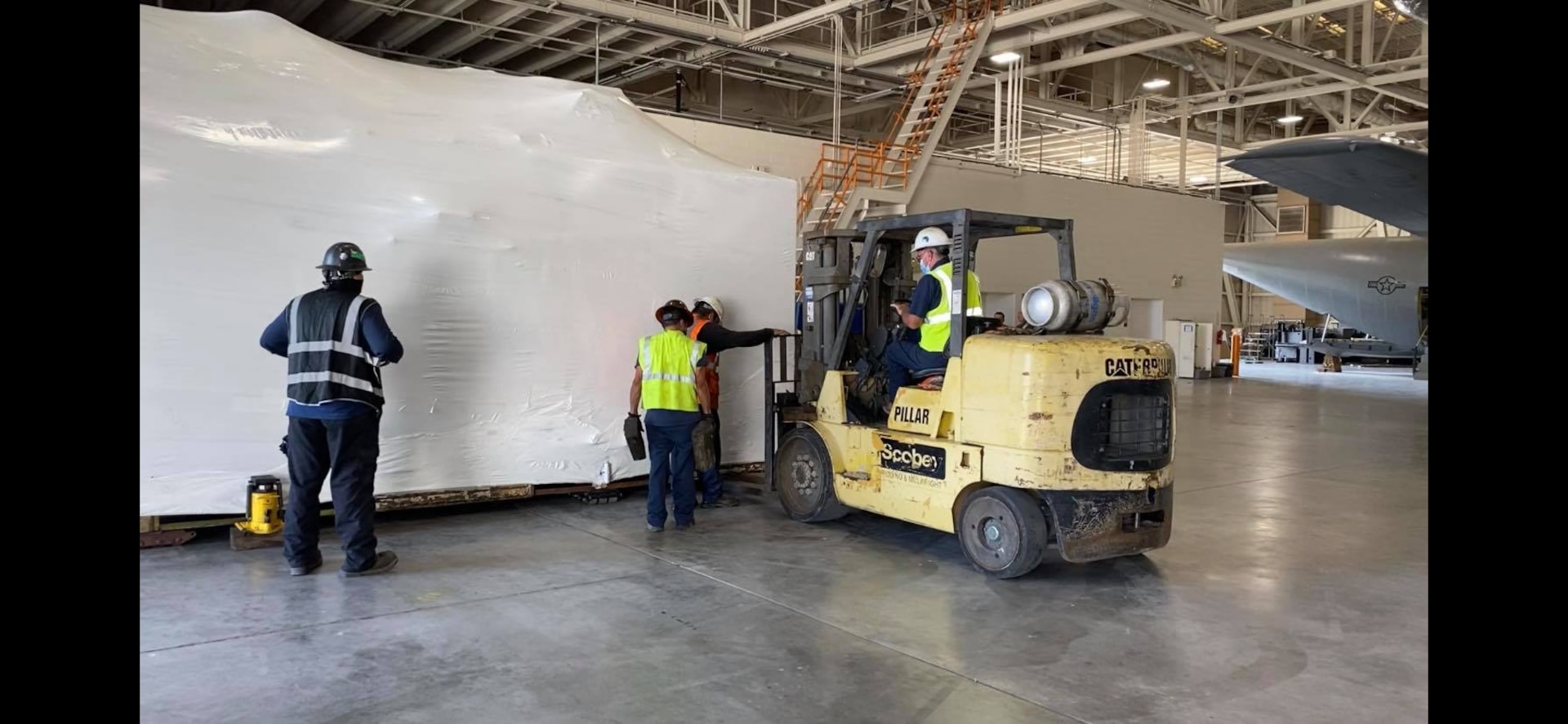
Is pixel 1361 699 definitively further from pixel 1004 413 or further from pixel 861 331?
pixel 861 331

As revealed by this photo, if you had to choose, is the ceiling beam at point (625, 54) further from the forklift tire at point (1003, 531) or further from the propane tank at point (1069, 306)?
the forklift tire at point (1003, 531)

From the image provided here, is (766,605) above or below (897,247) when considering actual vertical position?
below

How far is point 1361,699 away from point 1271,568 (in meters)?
2.24

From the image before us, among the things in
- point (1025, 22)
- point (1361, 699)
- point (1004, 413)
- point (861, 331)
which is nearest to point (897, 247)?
point (861, 331)

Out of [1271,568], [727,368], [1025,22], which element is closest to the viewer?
[1271,568]

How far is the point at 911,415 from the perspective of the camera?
6.21 metres

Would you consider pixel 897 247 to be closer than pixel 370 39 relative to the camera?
Yes

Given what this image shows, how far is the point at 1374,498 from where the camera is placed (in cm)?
834

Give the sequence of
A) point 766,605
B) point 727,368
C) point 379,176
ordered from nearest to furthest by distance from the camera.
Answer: point 766,605, point 379,176, point 727,368

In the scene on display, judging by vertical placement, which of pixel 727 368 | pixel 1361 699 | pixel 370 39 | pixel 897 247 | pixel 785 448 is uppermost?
pixel 370 39

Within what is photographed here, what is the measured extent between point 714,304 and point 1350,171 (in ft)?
28.2

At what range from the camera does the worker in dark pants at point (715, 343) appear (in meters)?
7.14

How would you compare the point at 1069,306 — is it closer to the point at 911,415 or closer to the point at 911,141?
the point at 911,415

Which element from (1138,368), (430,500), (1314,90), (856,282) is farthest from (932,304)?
(1314,90)
